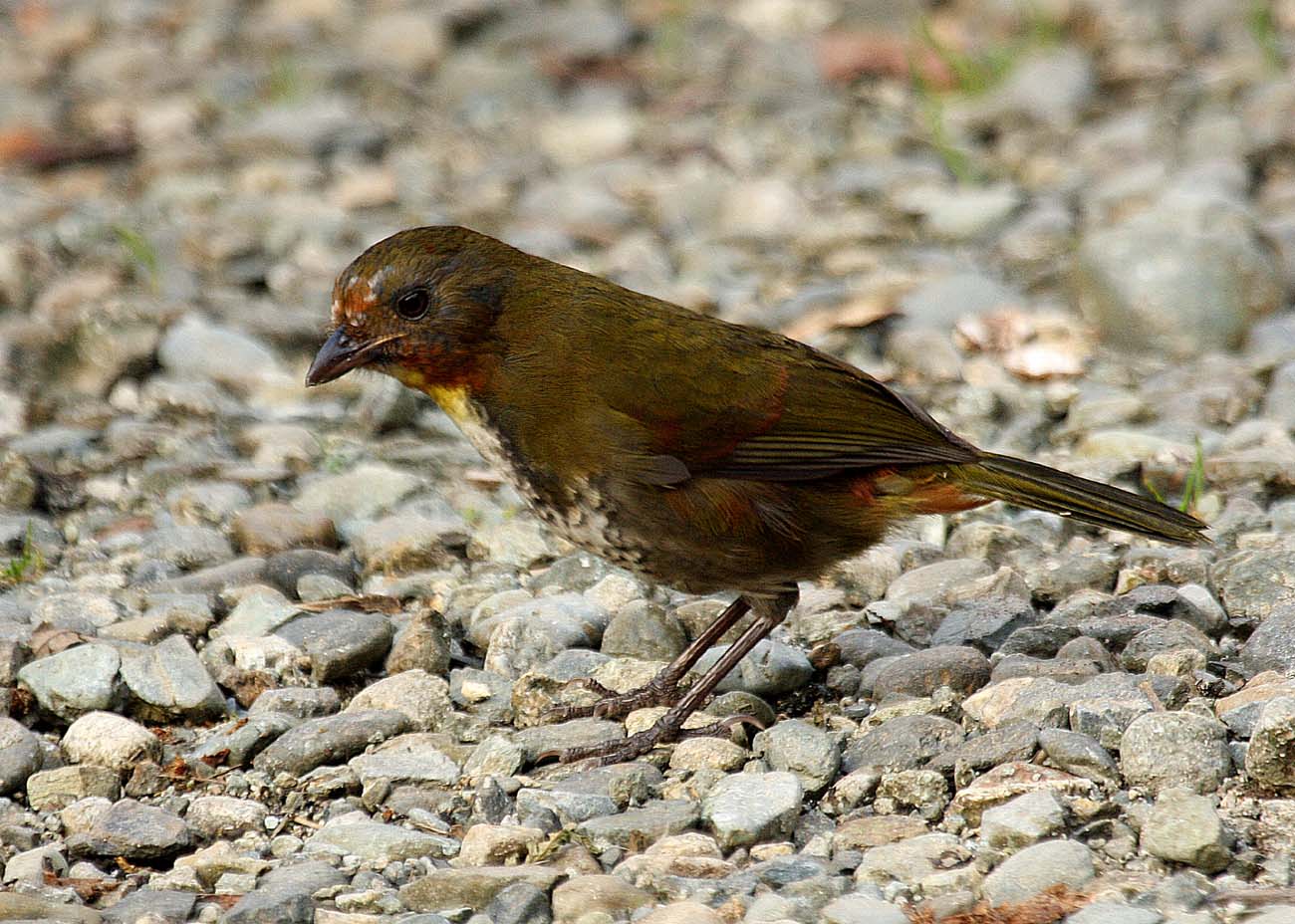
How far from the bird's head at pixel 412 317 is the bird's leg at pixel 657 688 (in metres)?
0.81

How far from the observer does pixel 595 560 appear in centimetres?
498

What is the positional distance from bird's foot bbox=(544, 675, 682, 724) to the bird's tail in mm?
853

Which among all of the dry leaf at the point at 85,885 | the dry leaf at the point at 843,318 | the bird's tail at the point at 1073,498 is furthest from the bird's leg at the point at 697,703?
the dry leaf at the point at 843,318

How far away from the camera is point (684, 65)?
9141 millimetres

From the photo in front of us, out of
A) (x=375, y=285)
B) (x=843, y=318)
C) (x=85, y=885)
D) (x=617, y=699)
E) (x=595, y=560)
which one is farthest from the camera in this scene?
(x=843, y=318)

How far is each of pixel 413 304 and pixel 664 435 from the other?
0.66 metres

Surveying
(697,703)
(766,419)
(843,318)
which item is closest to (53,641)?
(697,703)

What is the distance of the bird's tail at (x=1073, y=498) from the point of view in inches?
163

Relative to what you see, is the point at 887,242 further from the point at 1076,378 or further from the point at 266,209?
the point at 266,209

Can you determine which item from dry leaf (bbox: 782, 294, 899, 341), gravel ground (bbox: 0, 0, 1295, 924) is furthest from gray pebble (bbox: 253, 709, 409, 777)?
dry leaf (bbox: 782, 294, 899, 341)

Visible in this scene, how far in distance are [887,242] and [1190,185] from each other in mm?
1186

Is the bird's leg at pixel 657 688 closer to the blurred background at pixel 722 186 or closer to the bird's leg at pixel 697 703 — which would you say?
the bird's leg at pixel 697 703

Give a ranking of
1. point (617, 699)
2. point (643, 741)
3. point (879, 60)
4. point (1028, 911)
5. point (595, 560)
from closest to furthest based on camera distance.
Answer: point (1028, 911) → point (643, 741) → point (617, 699) → point (595, 560) → point (879, 60)

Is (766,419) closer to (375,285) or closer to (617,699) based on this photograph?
(617,699)
